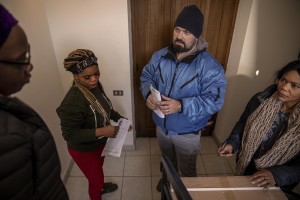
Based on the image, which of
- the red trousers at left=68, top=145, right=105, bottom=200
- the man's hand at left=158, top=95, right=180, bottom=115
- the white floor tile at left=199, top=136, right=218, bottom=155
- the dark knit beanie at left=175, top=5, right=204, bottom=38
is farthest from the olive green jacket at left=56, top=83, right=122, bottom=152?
the white floor tile at left=199, top=136, right=218, bottom=155

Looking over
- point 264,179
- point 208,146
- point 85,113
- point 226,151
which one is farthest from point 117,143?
point 208,146

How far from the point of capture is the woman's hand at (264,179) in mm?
1222

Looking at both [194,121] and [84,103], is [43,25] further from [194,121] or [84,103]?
[194,121]

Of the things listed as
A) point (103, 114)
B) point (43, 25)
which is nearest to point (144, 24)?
point (43, 25)

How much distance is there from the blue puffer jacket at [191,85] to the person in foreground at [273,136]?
0.97 ft

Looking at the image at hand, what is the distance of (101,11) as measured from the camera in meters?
1.98

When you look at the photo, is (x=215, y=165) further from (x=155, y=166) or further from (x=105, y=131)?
(x=105, y=131)

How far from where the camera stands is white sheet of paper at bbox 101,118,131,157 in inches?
66.9

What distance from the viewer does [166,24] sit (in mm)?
2264

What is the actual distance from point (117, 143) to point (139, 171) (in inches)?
36.2

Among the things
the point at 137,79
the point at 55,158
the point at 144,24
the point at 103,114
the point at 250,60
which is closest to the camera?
the point at 55,158

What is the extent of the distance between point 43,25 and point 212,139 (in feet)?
8.67

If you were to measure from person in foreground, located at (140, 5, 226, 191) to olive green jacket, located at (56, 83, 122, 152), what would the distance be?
0.52m

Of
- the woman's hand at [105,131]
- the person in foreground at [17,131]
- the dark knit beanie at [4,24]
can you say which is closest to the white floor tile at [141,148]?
the woman's hand at [105,131]
